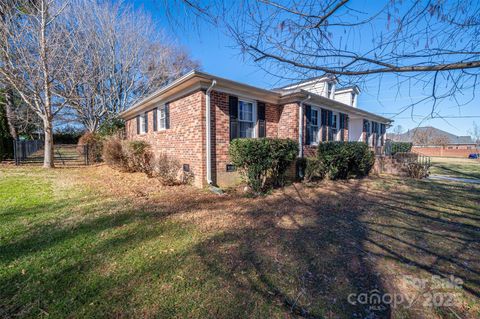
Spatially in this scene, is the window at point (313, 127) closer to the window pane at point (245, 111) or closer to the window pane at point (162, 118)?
the window pane at point (245, 111)

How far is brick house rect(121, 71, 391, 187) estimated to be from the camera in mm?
6477

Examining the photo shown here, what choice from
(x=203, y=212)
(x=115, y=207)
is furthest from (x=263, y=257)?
(x=115, y=207)

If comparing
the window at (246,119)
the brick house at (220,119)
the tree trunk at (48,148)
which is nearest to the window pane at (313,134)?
the brick house at (220,119)

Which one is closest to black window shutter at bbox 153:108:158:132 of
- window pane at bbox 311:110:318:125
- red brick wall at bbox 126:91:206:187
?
red brick wall at bbox 126:91:206:187

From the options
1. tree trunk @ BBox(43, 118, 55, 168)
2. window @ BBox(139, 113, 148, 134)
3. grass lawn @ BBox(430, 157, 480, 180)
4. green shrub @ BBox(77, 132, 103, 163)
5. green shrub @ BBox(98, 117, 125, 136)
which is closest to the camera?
grass lawn @ BBox(430, 157, 480, 180)

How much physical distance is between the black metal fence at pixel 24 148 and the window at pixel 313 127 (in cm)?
1599

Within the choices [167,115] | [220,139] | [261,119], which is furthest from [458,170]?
[167,115]

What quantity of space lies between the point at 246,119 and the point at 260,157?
2306 mm

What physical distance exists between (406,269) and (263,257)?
5.63 feet

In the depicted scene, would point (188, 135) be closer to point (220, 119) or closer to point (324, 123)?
point (220, 119)

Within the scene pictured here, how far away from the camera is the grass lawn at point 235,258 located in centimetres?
199

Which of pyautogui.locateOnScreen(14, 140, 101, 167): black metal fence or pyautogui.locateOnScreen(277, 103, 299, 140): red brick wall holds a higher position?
pyautogui.locateOnScreen(277, 103, 299, 140): red brick wall

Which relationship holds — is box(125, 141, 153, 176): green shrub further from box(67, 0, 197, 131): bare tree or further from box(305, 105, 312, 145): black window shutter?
box(67, 0, 197, 131): bare tree

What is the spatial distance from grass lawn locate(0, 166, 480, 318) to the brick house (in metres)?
1.88
